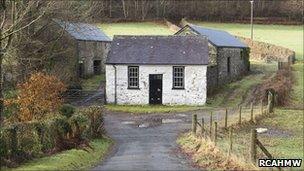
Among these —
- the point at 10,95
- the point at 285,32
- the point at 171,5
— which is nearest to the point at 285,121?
the point at 10,95

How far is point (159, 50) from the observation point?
49.3 metres

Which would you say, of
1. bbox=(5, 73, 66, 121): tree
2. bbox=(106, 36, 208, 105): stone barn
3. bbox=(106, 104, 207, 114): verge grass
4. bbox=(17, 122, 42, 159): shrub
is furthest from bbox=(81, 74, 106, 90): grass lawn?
bbox=(17, 122, 42, 159): shrub

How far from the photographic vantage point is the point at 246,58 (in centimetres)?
6556

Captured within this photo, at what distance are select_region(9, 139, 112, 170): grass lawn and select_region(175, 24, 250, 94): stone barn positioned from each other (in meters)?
27.9

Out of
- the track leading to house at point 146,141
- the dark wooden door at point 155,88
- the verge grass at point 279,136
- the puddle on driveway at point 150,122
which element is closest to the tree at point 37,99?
the track leading to house at point 146,141

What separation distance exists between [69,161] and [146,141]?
413 inches

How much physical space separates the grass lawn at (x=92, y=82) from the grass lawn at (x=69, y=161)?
31338 mm

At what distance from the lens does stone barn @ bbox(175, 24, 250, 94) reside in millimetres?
53156

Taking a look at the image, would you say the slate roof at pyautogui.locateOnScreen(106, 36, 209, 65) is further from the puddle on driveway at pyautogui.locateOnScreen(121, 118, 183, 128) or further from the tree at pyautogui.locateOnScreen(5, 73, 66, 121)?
the tree at pyautogui.locateOnScreen(5, 73, 66, 121)

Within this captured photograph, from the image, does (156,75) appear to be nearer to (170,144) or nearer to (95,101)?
(95,101)

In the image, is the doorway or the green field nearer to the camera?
the doorway

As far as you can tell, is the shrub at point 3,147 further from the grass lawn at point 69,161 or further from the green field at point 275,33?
the green field at point 275,33

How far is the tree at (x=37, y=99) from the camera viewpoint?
3183 centimetres

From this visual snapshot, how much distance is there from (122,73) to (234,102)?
10365 millimetres
